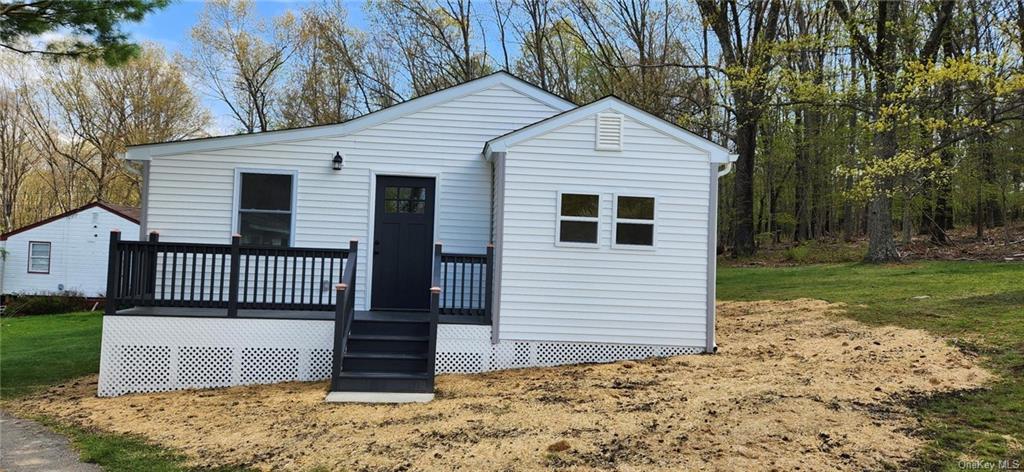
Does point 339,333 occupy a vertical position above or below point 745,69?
below

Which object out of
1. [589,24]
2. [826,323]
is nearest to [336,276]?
[826,323]

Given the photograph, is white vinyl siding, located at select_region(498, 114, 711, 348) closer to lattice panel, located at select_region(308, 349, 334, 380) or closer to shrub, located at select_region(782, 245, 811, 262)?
lattice panel, located at select_region(308, 349, 334, 380)

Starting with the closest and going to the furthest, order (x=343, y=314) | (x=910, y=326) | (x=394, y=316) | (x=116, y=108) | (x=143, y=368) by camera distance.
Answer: (x=343, y=314) → (x=143, y=368) → (x=394, y=316) → (x=910, y=326) → (x=116, y=108)

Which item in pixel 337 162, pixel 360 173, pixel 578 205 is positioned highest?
pixel 337 162

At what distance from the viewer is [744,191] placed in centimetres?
2006

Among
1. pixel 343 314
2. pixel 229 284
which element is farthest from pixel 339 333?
pixel 229 284

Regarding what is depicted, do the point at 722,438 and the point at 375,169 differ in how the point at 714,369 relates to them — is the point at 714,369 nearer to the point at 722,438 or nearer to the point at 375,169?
the point at 722,438

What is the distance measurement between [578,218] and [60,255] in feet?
71.8

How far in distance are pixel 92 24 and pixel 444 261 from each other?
5.49 metres

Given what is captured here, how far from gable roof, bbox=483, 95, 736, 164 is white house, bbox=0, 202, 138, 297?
19204 millimetres

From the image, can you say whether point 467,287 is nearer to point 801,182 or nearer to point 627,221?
point 627,221

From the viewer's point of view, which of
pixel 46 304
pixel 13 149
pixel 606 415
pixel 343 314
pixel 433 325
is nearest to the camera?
pixel 606 415

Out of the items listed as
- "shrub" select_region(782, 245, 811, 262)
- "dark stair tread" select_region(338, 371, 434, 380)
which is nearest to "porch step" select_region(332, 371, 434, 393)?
"dark stair tread" select_region(338, 371, 434, 380)

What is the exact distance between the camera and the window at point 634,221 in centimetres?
706
